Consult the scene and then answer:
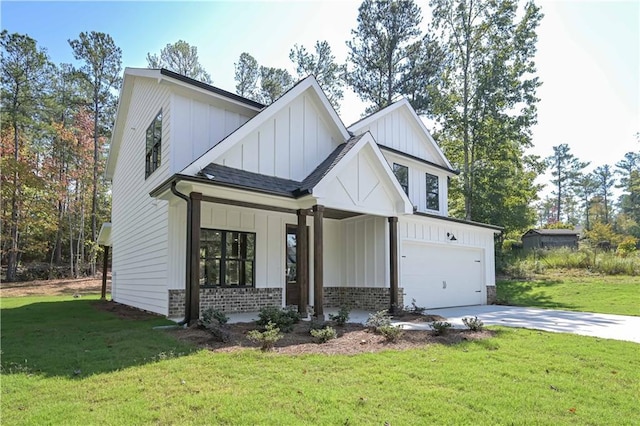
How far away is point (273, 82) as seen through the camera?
2878cm

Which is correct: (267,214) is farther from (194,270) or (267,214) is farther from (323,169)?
(194,270)

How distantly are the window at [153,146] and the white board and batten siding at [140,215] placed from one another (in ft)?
0.72

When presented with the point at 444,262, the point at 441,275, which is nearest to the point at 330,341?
the point at 441,275

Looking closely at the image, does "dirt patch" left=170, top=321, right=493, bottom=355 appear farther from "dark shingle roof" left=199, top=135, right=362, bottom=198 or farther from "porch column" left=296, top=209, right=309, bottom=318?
"dark shingle roof" left=199, top=135, right=362, bottom=198

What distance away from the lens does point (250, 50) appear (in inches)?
1153

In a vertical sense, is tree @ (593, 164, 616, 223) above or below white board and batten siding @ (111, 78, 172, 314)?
above

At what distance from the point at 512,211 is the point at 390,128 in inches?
554

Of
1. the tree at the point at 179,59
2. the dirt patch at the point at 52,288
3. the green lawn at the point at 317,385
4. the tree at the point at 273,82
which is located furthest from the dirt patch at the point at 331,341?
the tree at the point at 179,59

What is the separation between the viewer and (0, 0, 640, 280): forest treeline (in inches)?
941

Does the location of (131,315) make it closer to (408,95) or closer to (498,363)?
(498,363)

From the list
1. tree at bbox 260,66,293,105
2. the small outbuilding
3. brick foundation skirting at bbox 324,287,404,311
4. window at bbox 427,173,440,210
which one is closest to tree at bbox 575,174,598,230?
the small outbuilding

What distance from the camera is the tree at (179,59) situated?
29234 millimetres

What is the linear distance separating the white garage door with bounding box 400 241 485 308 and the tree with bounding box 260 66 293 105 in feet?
62.7

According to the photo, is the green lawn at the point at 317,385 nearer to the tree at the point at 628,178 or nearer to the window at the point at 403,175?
the window at the point at 403,175
